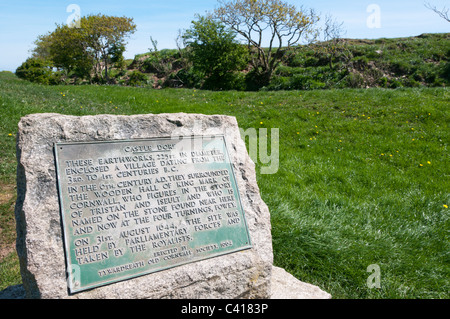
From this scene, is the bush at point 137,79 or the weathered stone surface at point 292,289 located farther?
the bush at point 137,79

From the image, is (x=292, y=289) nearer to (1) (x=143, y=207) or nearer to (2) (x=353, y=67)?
(1) (x=143, y=207)

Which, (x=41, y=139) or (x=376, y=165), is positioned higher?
(x=41, y=139)

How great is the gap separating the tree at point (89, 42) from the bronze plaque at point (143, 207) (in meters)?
21.9

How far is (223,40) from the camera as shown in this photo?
1892 centimetres

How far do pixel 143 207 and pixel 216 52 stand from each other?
17332 millimetres

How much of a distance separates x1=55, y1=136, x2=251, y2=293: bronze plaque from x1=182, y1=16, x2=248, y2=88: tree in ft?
53.2

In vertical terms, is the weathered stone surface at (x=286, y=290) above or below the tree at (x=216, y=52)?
below

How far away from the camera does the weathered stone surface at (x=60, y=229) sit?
2.37 m

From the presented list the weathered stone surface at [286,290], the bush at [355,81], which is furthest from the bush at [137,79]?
the weathered stone surface at [286,290]

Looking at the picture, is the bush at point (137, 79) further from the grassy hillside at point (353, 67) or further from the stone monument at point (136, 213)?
the stone monument at point (136, 213)

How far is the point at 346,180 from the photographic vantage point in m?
5.57

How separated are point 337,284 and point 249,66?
19040 mm
